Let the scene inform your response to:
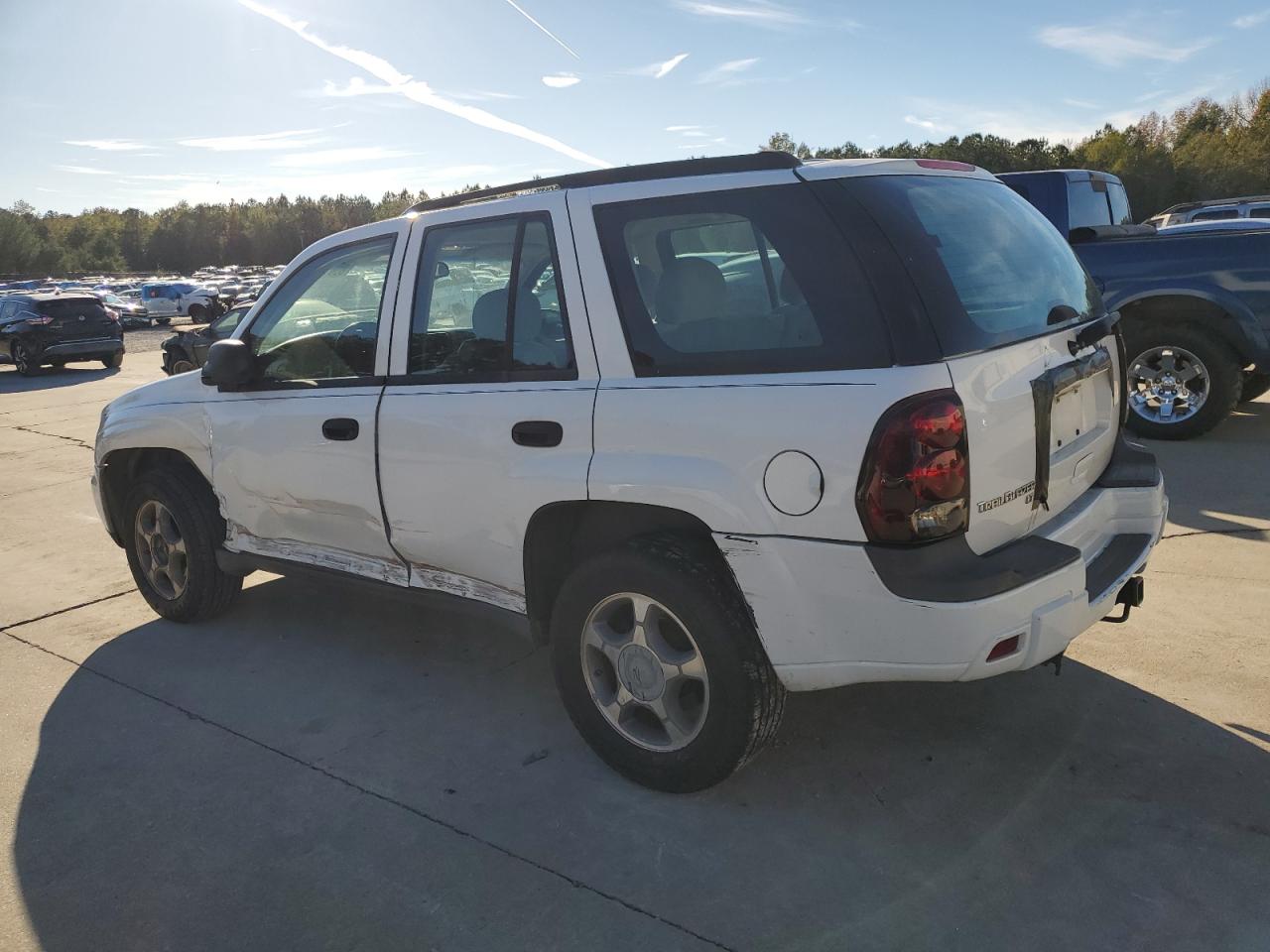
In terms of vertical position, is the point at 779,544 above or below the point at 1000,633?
above

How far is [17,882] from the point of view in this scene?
9.44 feet

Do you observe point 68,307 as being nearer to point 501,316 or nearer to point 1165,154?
point 501,316

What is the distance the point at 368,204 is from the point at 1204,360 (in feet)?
475

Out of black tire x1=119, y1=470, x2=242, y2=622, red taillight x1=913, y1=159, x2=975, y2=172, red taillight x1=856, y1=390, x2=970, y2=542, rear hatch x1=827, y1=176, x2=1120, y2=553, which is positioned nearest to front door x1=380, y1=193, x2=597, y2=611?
red taillight x1=856, y1=390, x2=970, y2=542

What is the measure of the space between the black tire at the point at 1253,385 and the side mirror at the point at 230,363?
7381mm

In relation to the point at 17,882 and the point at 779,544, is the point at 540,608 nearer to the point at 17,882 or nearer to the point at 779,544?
the point at 779,544

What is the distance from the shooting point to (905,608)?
255 cm

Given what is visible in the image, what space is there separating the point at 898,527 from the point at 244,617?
3.61 meters

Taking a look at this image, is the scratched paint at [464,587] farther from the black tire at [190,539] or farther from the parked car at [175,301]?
the parked car at [175,301]

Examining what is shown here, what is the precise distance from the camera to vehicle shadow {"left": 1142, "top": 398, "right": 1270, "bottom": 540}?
563cm

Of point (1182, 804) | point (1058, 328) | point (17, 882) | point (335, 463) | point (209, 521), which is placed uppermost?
point (1058, 328)

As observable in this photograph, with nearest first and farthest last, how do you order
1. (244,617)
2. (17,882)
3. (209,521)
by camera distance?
(17,882), (209,521), (244,617)

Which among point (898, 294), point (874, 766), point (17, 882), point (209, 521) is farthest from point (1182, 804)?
point (209, 521)

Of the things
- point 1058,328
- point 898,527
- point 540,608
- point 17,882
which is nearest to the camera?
point 898,527
